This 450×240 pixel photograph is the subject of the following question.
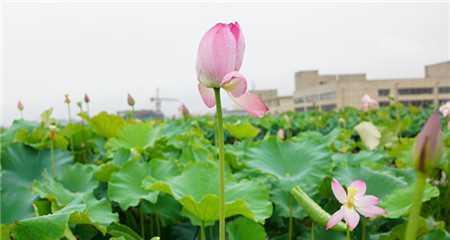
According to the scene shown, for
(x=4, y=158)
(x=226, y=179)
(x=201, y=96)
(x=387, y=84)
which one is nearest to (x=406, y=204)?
(x=226, y=179)

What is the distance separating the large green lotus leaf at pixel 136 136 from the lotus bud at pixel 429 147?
1.16 meters

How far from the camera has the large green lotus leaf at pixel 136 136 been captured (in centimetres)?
147

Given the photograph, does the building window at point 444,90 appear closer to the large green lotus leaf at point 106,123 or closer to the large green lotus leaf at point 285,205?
the large green lotus leaf at point 106,123

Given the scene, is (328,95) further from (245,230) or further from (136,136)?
(245,230)

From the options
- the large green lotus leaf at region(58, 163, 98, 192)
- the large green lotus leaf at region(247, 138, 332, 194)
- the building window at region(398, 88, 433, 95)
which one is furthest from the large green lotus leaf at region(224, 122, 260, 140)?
→ the building window at region(398, 88, 433, 95)

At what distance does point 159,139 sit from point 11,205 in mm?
521

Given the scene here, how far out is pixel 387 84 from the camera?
1452 inches

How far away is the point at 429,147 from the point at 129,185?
2.38 feet

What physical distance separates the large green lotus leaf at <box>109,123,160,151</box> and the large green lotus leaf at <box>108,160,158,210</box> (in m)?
0.44

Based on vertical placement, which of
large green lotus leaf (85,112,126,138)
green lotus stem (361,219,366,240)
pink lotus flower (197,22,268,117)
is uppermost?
pink lotus flower (197,22,268,117)

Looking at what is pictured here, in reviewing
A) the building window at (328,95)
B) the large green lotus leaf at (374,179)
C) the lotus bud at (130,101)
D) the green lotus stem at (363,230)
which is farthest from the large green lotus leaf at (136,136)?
the building window at (328,95)

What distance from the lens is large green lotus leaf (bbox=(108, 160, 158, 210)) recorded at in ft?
3.04

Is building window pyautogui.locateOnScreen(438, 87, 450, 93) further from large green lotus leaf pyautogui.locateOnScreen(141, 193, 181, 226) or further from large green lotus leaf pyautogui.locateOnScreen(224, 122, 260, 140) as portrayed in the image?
large green lotus leaf pyautogui.locateOnScreen(141, 193, 181, 226)

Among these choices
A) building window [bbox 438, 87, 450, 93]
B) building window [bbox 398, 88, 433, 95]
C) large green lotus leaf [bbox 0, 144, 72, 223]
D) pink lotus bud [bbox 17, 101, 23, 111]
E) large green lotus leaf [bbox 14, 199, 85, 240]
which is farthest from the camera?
building window [bbox 398, 88, 433, 95]
